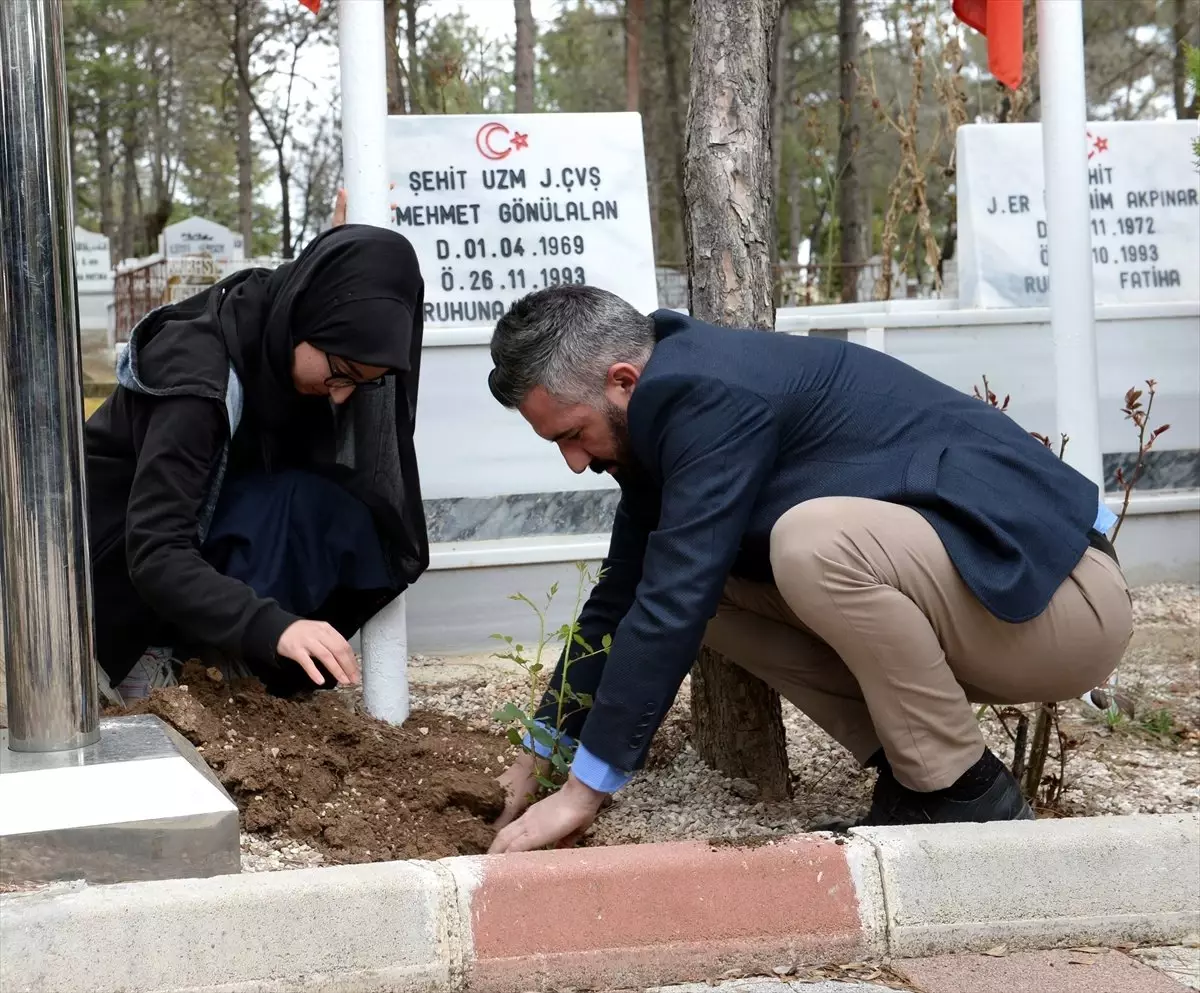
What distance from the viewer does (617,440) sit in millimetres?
2445

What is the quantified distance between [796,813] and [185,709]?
50.2 inches

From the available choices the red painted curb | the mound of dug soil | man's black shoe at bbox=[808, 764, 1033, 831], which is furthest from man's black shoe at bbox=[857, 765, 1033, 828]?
the mound of dug soil

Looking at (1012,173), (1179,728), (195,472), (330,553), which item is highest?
(1012,173)

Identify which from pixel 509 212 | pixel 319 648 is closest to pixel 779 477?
pixel 319 648

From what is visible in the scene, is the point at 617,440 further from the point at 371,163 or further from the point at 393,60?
the point at 393,60

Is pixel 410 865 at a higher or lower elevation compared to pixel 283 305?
lower

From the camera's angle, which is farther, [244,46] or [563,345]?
[244,46]

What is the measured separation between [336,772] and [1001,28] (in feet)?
10.3

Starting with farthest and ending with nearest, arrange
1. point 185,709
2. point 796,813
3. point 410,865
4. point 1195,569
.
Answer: point 1195,569, point 796,813, point 185,709, point 410,865

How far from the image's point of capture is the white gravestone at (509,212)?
4.86 meters

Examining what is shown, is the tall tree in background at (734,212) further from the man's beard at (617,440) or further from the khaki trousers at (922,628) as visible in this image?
the man's beard at (617,440)

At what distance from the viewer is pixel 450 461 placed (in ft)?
14.7

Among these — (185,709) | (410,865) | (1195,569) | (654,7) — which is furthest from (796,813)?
(654,7)

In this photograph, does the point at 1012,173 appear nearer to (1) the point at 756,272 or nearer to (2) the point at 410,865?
(1) the point at 756,272
